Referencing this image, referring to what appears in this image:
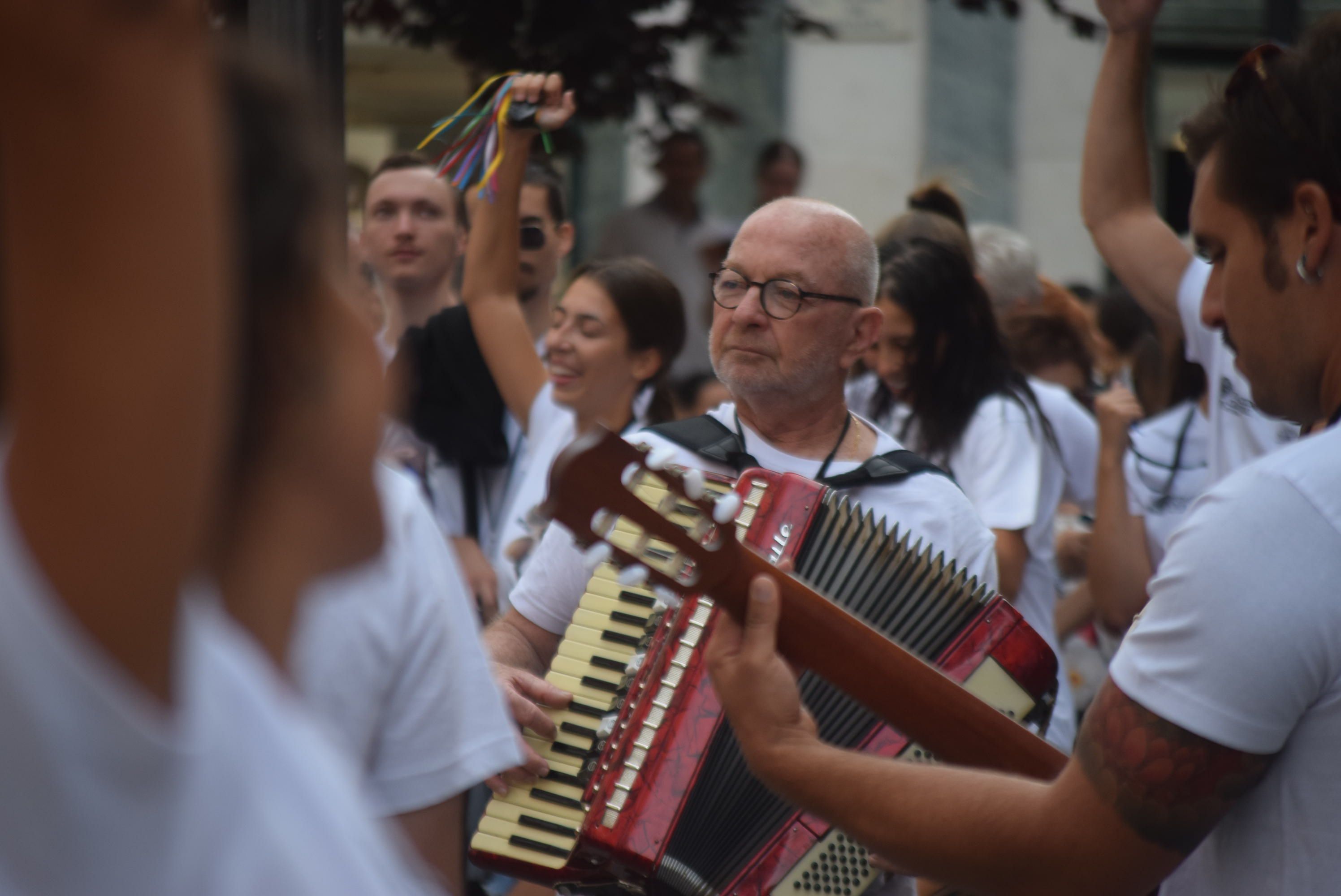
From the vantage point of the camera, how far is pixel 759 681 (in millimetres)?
1727

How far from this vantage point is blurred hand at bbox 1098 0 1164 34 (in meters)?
3.31

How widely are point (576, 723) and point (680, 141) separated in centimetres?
495

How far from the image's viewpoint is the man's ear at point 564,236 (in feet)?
16.0

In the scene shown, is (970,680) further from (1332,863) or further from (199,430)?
(199,430)

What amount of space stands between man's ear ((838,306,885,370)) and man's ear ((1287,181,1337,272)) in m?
1.52

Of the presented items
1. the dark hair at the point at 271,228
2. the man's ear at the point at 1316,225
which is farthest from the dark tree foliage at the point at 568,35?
the dark hair at the point at 271,228

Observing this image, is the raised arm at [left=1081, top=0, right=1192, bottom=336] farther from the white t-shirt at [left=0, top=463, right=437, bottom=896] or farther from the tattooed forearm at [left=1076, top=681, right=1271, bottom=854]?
the white t-shirt at [left=0, top=463, right=437, bottom=896]

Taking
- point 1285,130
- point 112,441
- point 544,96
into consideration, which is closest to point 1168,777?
point 1285,130

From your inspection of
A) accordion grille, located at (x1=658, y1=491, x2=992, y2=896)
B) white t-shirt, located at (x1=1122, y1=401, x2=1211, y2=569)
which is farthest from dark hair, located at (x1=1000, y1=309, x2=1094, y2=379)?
accordion grille, located at (x1=658, y1=491, x2=992, y2=896)

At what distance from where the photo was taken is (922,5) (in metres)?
8.62

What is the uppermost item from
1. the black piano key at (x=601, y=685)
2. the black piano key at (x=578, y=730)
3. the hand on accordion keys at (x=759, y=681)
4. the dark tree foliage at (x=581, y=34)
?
the dark tree foliage at (x=581, y=34)

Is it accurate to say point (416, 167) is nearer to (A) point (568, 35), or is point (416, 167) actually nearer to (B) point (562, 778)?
(A) point (568, 35)

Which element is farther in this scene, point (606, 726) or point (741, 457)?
point (741, 457)

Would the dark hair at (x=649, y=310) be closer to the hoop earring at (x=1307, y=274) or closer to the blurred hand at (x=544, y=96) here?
the blurred hand at (x=544, y=96)
